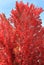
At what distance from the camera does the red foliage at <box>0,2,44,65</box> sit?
35.1 feet

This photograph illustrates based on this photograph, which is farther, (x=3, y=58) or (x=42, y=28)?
(x=42, y=28)

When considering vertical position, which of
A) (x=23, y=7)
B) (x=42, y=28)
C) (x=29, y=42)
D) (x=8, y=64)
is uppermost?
(x=23, y=7)

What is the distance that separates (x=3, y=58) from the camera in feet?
36.3

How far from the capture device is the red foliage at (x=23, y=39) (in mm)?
10711

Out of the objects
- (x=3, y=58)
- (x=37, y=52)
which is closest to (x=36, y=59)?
(x=37, y=52)

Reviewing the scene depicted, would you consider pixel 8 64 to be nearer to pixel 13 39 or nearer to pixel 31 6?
pixel 13 39

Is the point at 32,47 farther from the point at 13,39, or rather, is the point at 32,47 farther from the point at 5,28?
the point at 5,28

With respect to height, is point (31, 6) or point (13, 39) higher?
point (31, 6)

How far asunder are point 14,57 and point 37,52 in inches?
55.2

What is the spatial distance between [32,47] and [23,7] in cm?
263

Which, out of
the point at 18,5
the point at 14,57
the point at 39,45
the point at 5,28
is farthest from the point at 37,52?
the point at 18,5

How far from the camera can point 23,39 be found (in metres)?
10.8

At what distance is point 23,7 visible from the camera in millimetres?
11672

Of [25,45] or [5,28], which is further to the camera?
[5,28]
